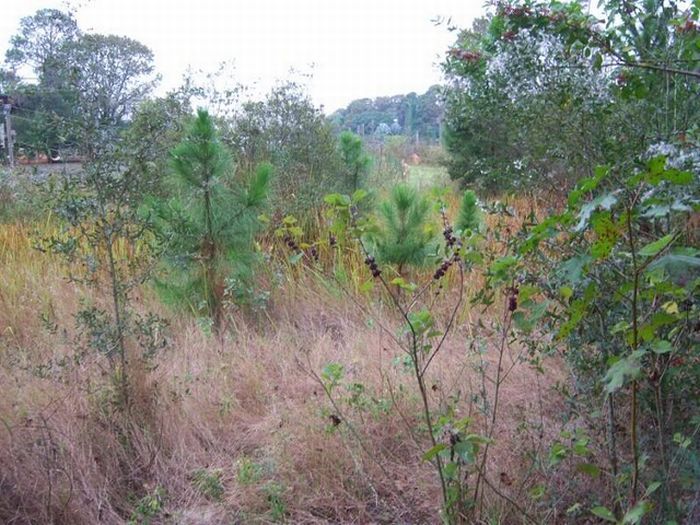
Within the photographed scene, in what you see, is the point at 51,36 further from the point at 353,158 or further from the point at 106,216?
the point at 353,158

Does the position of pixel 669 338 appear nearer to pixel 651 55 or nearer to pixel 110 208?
pixel 651 55

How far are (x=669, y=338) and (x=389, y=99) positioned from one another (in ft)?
46.7

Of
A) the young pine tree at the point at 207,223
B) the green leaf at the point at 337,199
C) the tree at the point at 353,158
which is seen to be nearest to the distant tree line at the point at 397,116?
the tree at the point at 353,158

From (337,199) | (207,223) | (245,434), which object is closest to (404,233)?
(207,223)

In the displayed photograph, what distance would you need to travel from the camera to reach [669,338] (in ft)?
5.51

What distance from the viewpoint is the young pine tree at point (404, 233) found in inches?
185

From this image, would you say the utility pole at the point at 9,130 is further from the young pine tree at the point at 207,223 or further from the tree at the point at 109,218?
the tree at the point at 109,218

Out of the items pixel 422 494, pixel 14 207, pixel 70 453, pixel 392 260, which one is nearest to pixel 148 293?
pixel 392 260

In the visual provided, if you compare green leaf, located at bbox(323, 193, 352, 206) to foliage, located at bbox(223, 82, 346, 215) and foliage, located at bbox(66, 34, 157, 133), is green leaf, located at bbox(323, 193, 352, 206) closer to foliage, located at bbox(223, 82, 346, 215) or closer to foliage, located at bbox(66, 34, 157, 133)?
foliage, located at bbox(66, 34, 157, 133)

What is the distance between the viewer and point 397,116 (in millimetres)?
15586

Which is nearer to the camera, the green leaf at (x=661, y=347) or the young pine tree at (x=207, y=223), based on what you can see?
the green leaf at (x=661, y=347)

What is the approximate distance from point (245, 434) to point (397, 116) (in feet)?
44.2

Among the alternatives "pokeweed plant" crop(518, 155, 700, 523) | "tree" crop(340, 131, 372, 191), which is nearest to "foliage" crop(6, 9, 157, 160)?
"pokeweed plant" crop(518, 155, 700, 523)

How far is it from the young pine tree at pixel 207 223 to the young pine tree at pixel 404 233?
90 cm
